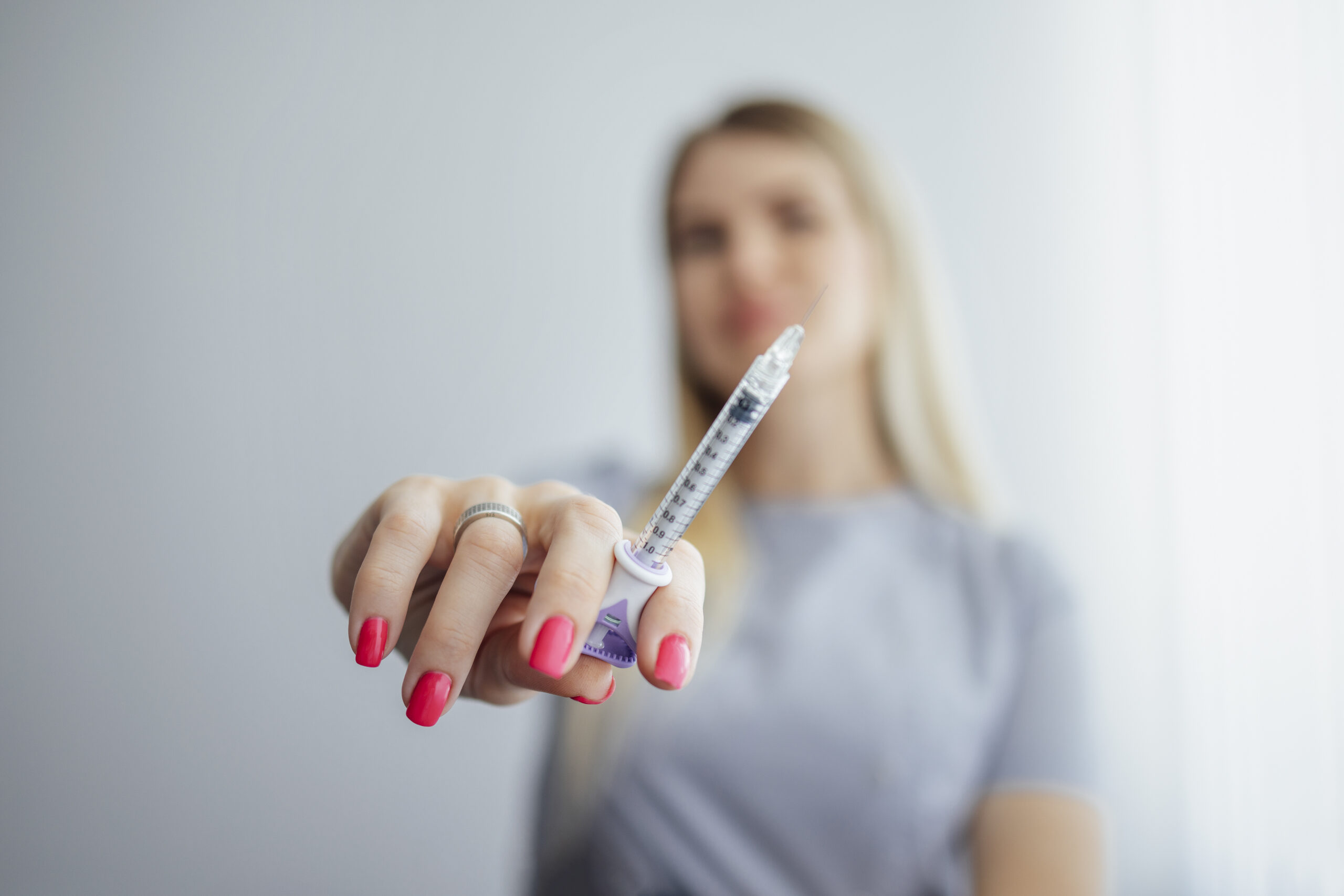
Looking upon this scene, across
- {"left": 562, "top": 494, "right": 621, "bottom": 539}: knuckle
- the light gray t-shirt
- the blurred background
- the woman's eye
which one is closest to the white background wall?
→ the blurred background

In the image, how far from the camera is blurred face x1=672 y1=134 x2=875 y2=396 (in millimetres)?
1296

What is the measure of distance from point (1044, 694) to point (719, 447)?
96 centimetres

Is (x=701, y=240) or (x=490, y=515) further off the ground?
(x=701, y=240)

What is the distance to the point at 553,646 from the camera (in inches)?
19.1

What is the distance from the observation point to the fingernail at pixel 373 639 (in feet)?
1.74

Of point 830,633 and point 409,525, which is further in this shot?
point 830,633

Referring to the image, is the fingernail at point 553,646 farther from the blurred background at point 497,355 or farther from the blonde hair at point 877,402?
the blurred background at point 497,355

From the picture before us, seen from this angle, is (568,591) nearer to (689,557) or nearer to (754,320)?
(689,557)

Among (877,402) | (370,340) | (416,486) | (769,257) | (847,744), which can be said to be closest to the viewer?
(416,486)

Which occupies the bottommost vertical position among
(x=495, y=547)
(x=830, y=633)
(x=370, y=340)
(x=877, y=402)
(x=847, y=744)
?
(x=847, y=744)

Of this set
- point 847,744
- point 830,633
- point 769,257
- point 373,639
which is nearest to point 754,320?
point 769,257

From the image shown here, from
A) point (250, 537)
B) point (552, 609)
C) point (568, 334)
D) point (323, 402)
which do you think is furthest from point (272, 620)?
point (552, 609)

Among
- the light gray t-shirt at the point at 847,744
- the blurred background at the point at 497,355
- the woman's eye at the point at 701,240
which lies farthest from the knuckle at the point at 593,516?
the blurred background at the point at 497,355

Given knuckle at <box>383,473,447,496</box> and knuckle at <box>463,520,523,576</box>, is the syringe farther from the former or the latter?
knuckle at <box>383,473,447,496</box>
